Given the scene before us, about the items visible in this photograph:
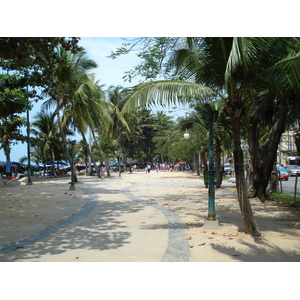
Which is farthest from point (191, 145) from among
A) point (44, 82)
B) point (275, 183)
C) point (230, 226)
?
point (230, 226)

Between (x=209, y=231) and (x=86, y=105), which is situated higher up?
(x=86, y=105)

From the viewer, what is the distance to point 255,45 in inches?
215

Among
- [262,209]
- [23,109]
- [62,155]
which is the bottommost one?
[262,209]

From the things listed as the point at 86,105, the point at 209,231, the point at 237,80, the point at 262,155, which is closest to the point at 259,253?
the point at 209,231

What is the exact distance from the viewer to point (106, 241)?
558 centimetres

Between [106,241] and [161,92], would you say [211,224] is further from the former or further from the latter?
[161,92]

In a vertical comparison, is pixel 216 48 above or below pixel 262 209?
above

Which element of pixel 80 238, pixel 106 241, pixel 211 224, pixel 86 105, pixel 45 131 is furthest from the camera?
pixel 45 131

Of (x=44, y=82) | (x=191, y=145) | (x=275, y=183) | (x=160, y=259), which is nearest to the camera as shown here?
(x=160, y=259)

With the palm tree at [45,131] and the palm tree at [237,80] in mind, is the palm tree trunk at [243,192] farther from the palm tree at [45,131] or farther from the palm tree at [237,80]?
the palm tree at [45,131]

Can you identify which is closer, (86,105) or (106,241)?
(106,241)

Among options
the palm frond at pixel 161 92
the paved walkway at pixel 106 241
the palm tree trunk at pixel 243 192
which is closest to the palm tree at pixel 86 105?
the paved walkway at pixel 106 241

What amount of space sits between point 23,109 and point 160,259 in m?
18.0

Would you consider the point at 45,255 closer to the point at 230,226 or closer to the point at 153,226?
the point at 153,226
